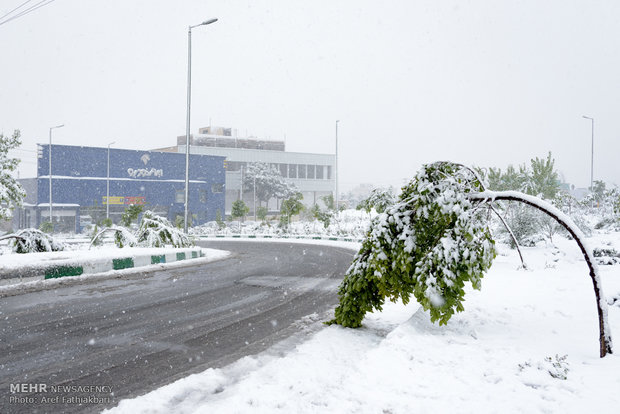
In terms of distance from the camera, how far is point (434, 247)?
5.29 metres

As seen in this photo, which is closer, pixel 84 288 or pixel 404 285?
pixel 404 285

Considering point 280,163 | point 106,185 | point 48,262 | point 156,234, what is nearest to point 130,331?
point 48,262

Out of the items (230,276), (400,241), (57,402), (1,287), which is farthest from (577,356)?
(1,287)

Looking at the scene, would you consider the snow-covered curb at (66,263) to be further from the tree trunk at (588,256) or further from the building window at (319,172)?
the building window at (319,172)

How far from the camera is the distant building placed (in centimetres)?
7775

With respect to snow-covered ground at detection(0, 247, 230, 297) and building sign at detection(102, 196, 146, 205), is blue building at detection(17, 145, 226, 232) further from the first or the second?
snow-covered ground at detection(0, 247, 230, 297)

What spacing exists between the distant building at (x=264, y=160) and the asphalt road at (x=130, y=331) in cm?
6739

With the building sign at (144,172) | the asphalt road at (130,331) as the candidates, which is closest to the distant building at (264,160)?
the building sign at (144,172)

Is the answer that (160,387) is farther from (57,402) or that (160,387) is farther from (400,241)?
(400,241)

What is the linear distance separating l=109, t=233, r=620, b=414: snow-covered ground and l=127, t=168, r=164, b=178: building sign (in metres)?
55.2

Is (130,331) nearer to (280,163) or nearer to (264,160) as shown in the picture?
(264,160)

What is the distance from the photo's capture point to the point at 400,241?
5672 millimetres

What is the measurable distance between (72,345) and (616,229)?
23780 mm

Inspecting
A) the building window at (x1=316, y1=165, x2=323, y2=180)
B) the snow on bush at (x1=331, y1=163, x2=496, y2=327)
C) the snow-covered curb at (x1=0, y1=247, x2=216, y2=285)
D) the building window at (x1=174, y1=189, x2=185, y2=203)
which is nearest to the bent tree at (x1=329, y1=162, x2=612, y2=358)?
the snow on bush at (x1=331, y1=163, x2=496, y2=327)
